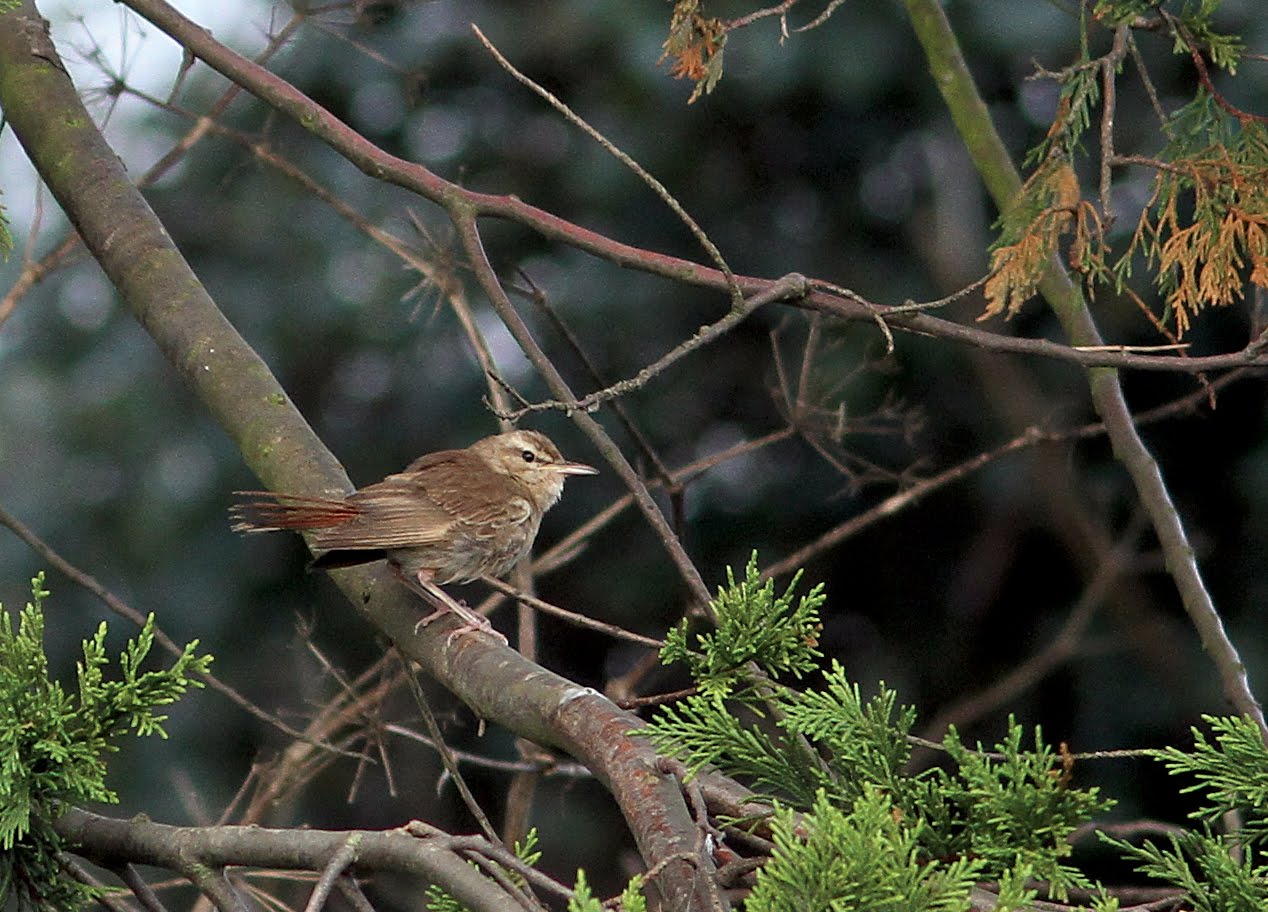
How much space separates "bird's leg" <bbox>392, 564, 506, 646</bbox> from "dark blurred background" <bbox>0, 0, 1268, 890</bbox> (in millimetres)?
1532

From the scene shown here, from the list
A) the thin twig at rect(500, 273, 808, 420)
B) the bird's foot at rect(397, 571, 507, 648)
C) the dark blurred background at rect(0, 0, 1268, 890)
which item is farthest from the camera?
the dark blurred background at rect(0, 0, 1268, 890)

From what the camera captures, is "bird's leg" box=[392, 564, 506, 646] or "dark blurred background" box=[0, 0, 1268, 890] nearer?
"bird's leg" box=[392, 564, 506, 646]

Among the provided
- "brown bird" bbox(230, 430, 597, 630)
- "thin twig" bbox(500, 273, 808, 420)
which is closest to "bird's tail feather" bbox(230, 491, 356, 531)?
"brown bird" bbox(230, 430, 597, 630)

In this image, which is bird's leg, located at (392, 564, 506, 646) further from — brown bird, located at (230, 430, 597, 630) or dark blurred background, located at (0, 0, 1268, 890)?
dark blurred background, located at (0, 0, 1268, 890)

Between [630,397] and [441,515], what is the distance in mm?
1508

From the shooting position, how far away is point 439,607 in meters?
3.39

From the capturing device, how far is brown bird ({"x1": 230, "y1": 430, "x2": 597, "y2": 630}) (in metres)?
3.45

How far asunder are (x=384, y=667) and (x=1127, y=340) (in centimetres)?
258

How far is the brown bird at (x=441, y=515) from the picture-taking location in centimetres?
345

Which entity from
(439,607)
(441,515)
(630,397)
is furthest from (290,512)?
(630,397)

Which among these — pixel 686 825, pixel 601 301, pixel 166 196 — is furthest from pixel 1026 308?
pixel 686 825

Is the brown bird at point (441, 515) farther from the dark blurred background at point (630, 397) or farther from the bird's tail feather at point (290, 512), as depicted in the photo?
the dark blurred background at point (630, 397)

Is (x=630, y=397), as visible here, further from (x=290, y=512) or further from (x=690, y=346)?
(x=690, y=346)

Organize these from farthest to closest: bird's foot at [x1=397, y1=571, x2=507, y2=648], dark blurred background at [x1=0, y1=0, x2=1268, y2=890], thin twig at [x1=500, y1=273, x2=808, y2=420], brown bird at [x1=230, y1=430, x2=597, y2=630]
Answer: dark blurred background at [x1=0, y1=0, x2=1268, y2=890] < brown bird at [x1=230, y1=430, x2=597, y2=630] < bird's foot at [x1=397, y1=571, x2=507, y2=648] < thin twig at [x1=500, y1=273, x2=808, y2=420]
